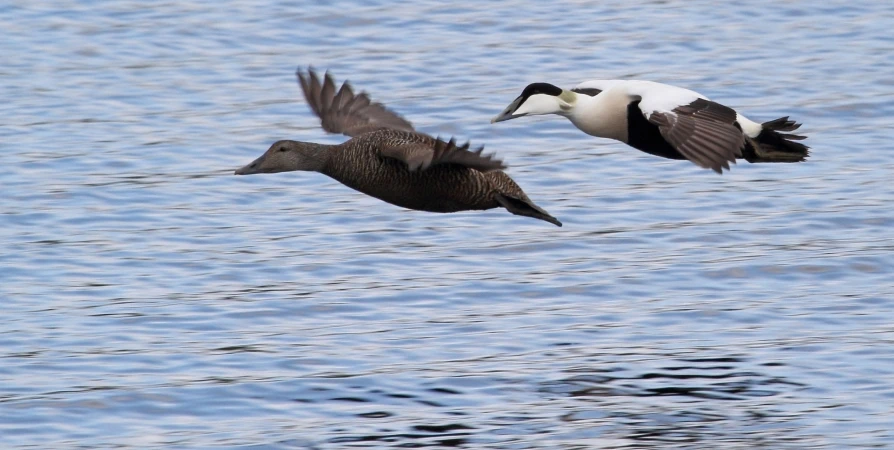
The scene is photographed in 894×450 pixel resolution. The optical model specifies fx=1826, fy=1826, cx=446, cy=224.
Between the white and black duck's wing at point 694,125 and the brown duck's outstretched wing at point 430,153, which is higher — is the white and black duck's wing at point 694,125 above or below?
above

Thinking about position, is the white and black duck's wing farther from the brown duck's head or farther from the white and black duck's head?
the brown duck's head

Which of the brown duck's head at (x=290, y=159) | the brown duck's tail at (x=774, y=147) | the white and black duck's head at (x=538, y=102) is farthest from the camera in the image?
the white and black duck's head at (x=538, y=102)

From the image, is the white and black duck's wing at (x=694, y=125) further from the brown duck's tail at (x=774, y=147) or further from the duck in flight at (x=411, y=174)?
the duck in flight at (x=411, y=174)

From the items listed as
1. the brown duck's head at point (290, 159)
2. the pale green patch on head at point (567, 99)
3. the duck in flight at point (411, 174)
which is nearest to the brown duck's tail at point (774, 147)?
the pale green patch on head at point (567, 99)

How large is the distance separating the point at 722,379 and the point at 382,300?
7.54 ft

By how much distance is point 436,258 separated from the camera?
11852 millimetres

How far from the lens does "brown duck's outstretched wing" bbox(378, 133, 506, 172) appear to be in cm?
856

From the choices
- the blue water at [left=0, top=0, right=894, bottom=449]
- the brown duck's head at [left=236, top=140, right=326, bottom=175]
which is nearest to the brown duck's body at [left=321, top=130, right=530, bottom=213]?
the brown duck's head at [left=236, top=140, right=326, bottom=175]

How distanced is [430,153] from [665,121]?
1.25m

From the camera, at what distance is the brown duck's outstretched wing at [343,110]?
10.4 meters

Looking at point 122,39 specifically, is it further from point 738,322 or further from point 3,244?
point 738,322

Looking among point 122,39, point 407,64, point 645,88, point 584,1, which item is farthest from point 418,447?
point 584,1

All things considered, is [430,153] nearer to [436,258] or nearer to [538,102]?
[538,102]

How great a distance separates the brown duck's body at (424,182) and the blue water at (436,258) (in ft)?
3.27
